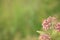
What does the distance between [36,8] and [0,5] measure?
36 cm

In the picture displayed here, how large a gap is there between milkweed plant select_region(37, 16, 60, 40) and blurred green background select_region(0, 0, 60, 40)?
0.14 meters

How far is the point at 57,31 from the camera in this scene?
5.73 ft

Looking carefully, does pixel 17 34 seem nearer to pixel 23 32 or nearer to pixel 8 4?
pixel 23 32

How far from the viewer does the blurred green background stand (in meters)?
1.99

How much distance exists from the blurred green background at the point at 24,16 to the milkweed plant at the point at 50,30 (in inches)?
5.6

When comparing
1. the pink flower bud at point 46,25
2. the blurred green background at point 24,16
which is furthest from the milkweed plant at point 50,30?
the blurred green background at point 24,16

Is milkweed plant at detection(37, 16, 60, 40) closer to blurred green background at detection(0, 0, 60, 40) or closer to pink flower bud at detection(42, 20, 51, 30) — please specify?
pink flower bud at detection(42, 20, 51, 30)

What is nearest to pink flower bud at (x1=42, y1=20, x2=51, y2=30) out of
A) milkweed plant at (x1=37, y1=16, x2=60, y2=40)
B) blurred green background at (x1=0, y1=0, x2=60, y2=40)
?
milkweed plant at (x1=37, y1=16, x2=60, y2=40)

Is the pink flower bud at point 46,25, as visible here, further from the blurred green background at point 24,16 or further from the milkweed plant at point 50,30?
the blurred green background at point 24,16

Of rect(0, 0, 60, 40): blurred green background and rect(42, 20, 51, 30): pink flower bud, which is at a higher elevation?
rect(0, 0, 60, 40): blurred green background

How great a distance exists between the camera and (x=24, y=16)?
2.05 meters

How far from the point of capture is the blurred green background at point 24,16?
6.52ft

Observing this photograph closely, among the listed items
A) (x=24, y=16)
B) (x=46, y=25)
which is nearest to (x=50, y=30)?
(x=46, y=25)

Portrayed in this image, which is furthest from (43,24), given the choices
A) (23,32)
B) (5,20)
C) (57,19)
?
(5,20)
